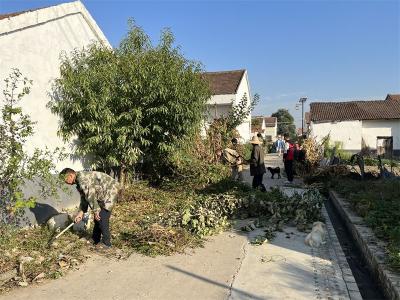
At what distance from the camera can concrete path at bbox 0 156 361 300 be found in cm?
454

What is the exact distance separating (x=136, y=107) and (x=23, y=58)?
108 inches

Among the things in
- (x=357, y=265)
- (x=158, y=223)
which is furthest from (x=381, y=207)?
(x=158, y=223)

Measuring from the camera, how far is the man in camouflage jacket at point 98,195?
598 centimetres

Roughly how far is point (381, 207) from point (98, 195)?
5294mm

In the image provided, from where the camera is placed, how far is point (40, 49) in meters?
8.55

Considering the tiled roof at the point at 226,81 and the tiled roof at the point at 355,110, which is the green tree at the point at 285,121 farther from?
the tiled roof at the point at 226,81

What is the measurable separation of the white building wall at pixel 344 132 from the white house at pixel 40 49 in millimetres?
31611

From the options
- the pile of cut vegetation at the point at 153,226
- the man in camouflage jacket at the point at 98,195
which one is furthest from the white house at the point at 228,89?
the man in camouflage jacket at the point at 98,195

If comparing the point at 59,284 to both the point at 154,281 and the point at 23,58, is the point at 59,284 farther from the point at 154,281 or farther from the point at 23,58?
the point at 23,58

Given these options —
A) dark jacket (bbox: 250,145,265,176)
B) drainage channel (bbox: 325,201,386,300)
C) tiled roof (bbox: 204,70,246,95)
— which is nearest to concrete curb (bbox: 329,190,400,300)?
drainage channel (bbox: 325,201,386,300)

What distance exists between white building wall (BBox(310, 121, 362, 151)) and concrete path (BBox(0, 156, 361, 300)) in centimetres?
3368

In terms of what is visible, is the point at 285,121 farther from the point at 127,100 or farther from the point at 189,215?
the point at 189,215

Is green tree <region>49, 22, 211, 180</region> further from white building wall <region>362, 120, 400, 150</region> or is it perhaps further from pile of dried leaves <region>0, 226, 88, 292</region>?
white building wall <region>362, 120, 400, 150</region>

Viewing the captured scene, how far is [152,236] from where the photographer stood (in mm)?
6281
